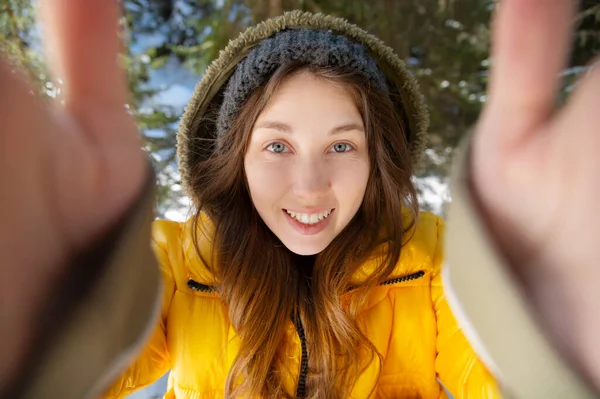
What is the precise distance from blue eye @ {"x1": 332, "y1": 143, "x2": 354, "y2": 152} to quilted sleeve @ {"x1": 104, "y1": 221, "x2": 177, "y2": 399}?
367 millimetres

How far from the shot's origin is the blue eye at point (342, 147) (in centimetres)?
72

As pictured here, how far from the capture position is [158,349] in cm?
82

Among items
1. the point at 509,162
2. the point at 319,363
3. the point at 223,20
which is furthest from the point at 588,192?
the point at 223,20

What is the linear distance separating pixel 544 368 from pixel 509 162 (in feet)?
0.51

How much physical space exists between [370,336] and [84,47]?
739 millimetres

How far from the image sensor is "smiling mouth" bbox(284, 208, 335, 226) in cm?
74

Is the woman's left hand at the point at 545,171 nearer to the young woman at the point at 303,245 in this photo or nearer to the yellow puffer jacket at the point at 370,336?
the young woman at the point at 303,245

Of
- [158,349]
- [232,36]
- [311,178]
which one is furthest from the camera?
[232,36]

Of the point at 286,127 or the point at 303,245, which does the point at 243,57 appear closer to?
the point at 286,127

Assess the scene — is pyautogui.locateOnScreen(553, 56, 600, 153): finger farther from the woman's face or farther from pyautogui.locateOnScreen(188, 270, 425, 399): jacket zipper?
pyautogui.locateOnScreen(188, 270, 425, 399): jacket zipper

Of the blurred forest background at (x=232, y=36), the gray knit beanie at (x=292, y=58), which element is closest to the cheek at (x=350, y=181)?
the gray knit beanie at (x=292, y=58)

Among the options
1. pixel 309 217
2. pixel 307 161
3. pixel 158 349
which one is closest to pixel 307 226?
pixel 309 217

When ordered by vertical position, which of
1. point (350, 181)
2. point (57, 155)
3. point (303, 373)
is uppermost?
point (57, 155)

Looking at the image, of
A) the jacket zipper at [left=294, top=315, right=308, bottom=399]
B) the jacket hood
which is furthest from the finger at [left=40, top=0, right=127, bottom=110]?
the jacket zipper at [left=294, top=315, right=308, bottom=399]
